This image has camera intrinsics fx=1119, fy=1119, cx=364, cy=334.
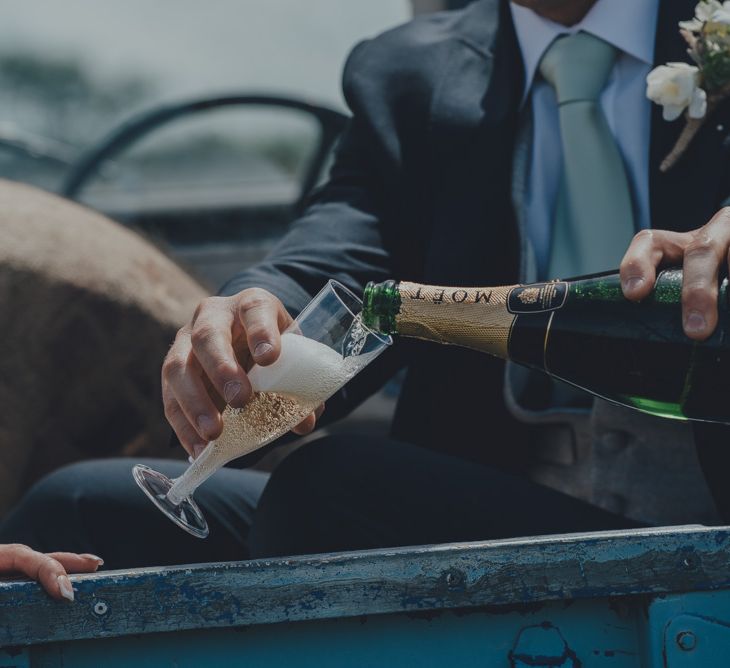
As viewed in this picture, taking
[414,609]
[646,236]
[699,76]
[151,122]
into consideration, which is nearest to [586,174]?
[699,76]

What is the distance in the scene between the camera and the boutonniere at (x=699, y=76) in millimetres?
1623

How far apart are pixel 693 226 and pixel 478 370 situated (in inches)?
16.9

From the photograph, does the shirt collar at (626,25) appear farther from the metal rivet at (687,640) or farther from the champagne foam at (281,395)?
the metal rivet at (687,640)

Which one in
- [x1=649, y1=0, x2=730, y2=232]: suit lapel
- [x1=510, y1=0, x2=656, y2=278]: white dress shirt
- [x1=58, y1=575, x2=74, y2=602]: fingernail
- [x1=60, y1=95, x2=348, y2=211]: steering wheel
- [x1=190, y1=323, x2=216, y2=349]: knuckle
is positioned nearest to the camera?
[x1=58, y1=575, x2=74, y2=602]: fingernail

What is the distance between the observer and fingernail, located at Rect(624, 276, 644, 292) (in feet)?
3.82

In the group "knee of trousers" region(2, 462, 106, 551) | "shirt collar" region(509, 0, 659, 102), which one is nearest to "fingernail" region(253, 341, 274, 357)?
"knee of trousers" region(2, 462, 106, 551)

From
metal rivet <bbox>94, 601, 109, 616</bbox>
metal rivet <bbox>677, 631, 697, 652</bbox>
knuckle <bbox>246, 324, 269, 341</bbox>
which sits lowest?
metal rivet <bbox>677, 631, 697, 652</bbox>

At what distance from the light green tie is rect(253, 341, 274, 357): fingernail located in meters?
0.71

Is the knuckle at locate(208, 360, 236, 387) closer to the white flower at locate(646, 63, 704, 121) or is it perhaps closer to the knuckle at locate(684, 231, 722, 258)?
the knuckle at locate(684, 231, 722, 258)

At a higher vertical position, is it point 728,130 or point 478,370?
point 728,130

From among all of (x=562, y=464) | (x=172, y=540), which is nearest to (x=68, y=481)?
(x=172, y=540)

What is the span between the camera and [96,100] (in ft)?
14.0

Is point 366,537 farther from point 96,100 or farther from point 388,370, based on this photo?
point 96,100

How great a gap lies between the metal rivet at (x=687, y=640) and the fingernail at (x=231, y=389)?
512 mm
